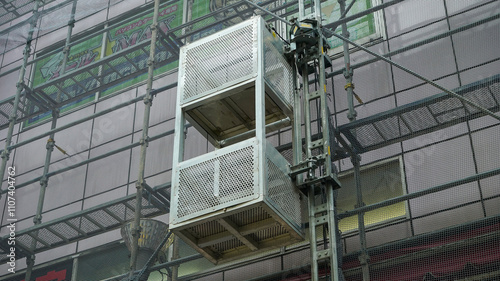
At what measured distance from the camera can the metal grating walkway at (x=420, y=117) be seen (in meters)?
10.9

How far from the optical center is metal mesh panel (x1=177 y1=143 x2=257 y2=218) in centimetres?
921

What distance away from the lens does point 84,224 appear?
1389 cm

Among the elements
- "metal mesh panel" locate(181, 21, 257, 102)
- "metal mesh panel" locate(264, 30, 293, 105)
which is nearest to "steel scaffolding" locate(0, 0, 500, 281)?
"metal mesh panel" locate(264, 30, 293, 105)

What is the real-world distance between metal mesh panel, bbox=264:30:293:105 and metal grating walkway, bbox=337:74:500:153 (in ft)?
3.92

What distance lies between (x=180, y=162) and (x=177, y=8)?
768cm

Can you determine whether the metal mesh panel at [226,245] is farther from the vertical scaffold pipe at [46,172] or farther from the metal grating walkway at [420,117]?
the vertical scaffold pipe at [46,172]

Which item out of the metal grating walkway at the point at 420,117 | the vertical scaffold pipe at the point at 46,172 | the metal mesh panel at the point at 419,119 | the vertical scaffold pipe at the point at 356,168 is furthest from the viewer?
the vertical scaffold pipe at the point at 46,172

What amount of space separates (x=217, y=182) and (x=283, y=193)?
794mm

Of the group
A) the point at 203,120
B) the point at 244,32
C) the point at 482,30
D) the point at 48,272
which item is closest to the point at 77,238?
the point at 48,272

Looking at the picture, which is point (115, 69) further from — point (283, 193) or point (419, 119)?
point (283, 193)

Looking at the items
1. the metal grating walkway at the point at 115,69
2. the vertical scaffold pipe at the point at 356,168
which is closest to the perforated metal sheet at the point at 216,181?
the vertical scaffold pipe at the point at 356,168

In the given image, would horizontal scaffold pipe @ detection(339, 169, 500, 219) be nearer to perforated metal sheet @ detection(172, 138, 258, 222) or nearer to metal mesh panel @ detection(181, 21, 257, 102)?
perforated metal sheet @ detection(172, 138, 258, 222)

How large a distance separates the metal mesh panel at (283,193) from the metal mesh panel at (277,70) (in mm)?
1239

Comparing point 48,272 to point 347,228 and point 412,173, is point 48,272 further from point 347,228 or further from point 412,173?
point 412,173
